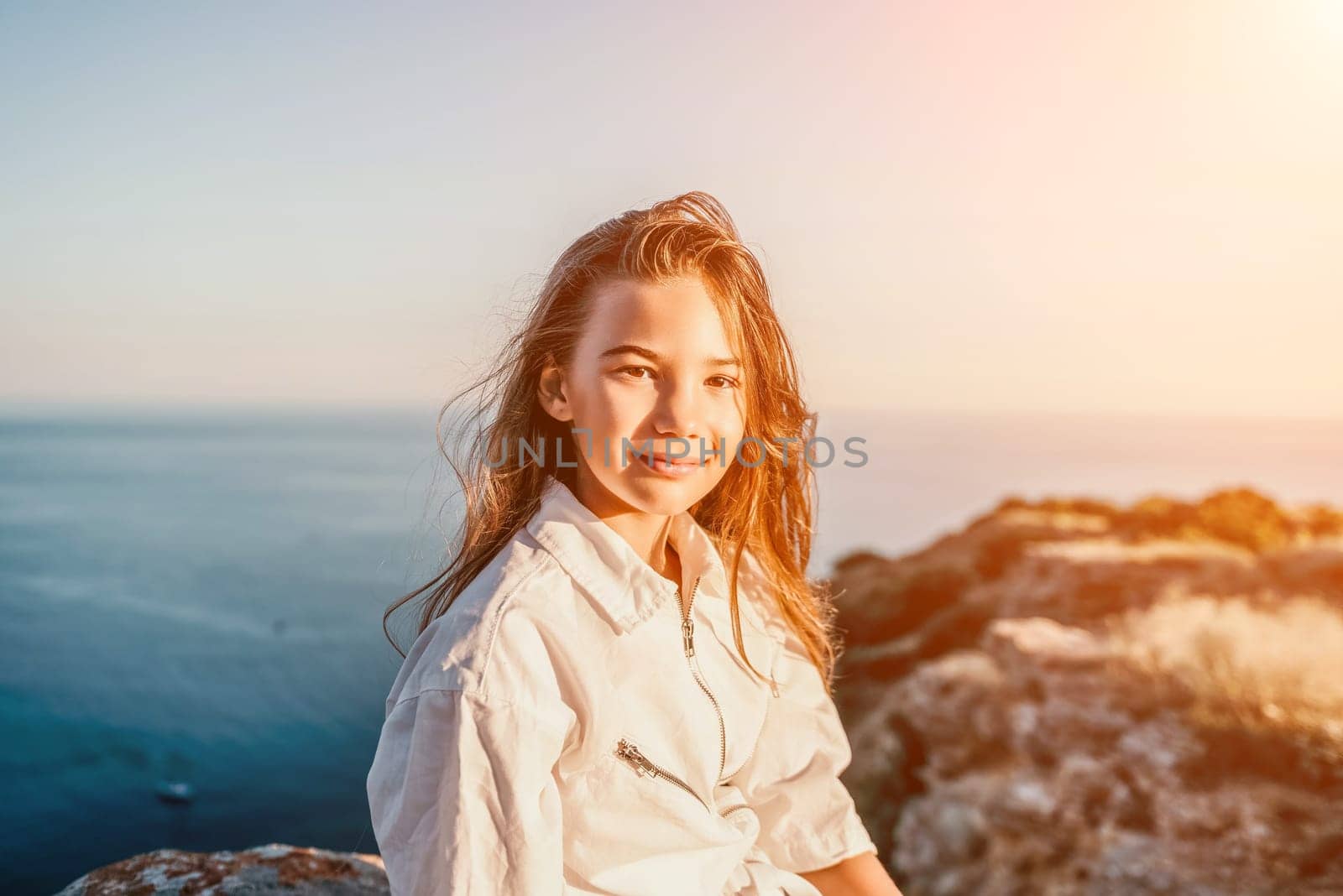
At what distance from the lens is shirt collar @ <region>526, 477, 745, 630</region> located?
6.28 ft

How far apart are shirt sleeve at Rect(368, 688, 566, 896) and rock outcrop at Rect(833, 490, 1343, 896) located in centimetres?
239

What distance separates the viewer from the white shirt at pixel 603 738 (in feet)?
5.13

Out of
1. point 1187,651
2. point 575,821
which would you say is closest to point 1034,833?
point 1187,651

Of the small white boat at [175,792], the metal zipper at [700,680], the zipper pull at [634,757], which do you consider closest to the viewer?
the zipper pull at [634,757]

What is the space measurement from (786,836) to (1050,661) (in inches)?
133

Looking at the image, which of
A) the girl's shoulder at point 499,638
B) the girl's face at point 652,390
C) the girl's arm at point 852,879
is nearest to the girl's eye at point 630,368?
the girl's face at point 652,390

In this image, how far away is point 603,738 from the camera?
5.90 feet

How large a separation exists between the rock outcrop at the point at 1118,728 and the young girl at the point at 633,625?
141 centimetres

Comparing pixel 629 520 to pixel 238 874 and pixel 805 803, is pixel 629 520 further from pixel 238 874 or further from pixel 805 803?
pixel 238 874

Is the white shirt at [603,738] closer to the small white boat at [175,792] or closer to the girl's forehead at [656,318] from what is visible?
the girl's forehead at [656,318]

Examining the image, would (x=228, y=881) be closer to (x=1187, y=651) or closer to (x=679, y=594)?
(x=679, y=594)

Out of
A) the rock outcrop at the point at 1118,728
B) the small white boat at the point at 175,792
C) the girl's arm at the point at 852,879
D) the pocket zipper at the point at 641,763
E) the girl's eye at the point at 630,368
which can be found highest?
the girl's eye at the point at 630,368

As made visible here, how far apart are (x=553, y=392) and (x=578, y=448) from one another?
156 millimetres

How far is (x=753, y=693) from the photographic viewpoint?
2342 millimetres
